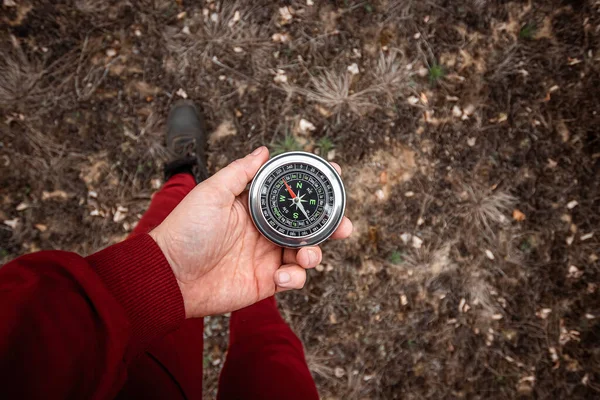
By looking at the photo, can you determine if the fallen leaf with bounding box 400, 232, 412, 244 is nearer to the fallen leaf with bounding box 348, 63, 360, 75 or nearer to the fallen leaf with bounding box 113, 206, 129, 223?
the fallen leaf with bounding box 348, 63, 360, 75

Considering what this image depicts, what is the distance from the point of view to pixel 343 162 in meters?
3.74

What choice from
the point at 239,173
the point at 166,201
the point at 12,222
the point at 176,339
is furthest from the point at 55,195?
the point at 239,173

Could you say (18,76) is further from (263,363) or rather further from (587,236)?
(587,236)

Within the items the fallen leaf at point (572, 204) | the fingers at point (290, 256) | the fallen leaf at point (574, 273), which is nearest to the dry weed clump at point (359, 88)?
the fingers at point (290, 256)

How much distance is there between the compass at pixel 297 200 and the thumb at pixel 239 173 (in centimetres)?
7

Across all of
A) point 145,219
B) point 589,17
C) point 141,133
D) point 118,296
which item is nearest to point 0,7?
point 141,133

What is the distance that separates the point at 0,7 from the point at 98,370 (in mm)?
3675

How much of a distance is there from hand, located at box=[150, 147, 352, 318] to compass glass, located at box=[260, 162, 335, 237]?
0.15 metres

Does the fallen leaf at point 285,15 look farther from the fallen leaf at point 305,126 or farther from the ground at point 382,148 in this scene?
the fallen leaf at point 305,126

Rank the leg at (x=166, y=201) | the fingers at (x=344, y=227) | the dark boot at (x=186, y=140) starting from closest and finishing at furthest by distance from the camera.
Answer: the fingers at (x=344, y=227) < the leg at (x=166, y=201) < the dark boot at (x=186, y=140)

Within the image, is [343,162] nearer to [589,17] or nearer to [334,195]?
[334,195]

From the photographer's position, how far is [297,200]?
8.40 feet

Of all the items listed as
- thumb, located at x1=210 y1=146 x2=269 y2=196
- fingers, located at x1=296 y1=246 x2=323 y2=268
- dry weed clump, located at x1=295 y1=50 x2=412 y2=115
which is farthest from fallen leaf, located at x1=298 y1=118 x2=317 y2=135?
fingers, located at x1=296 y1=246 x2=323 y2=268

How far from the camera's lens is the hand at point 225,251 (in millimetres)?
2424
